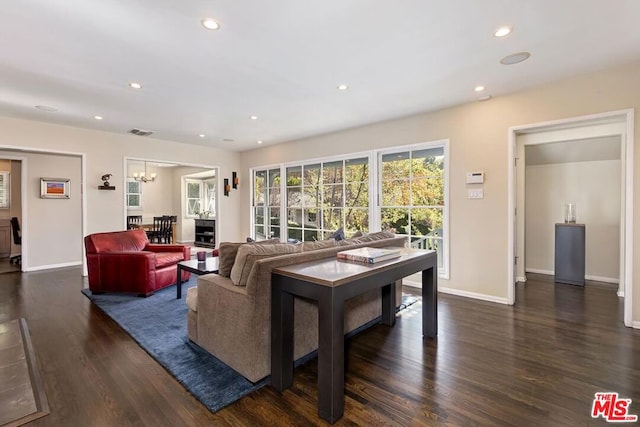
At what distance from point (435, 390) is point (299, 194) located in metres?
4.89

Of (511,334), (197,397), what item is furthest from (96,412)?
(511,334)

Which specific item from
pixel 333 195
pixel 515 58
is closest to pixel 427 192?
pixel 333 195

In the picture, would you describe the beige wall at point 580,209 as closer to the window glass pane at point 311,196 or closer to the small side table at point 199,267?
the window glass pane at point 311,196

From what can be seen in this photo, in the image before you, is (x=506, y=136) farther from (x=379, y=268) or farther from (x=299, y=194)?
(x=299, y=194)

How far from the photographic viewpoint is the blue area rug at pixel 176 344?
2.08 m

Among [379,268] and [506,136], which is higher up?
[506,136]

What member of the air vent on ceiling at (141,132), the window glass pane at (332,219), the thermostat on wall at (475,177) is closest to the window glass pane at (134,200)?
the air vent on ceiling at (141,132)

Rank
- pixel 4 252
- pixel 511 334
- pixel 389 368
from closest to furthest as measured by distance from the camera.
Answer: pixel 389 368, pixel 511 334, pixel 4 252

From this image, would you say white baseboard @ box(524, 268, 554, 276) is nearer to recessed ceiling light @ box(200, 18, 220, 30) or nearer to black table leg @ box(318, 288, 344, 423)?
black table leg @ box(318, 288, 344, 423)

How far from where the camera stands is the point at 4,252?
23.3ft

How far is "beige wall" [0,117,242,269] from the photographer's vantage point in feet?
16.8

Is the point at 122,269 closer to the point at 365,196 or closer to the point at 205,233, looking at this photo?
the point at 365,196

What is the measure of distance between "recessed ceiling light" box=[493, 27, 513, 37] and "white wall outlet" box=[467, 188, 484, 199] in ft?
6.78

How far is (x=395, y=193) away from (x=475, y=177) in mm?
1228
